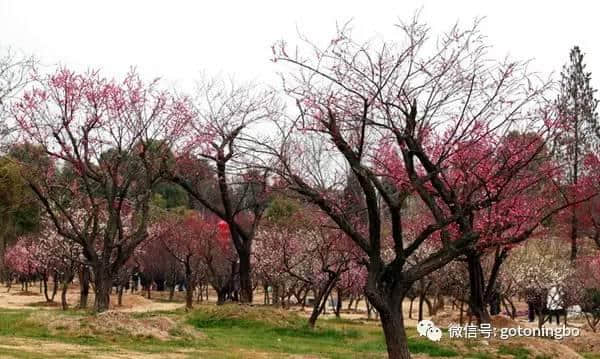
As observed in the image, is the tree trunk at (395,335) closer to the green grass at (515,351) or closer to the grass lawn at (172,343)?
the grass lawn at (172,343)

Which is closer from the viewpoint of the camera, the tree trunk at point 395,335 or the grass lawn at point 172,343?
the tree trunk at point 395,335

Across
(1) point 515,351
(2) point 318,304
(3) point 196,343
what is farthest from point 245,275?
(1) point 515,351

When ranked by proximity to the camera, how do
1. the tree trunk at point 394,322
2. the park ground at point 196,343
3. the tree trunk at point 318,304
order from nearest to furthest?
the tree trunk at point 394,322, the park ground at point 196,343, the tree trunk at point 318,304

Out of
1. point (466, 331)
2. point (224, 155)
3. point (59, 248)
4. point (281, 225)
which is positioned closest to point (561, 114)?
point (466, 331)

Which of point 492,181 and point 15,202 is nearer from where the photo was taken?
point 492,181


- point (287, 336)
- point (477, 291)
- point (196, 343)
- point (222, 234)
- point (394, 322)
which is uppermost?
point (222, 234)

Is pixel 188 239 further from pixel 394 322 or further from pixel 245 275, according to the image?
pixel 394 322

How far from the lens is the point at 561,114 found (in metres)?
11.1

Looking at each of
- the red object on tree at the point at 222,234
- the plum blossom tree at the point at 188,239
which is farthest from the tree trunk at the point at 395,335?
the red object on tree at the point at 222,234

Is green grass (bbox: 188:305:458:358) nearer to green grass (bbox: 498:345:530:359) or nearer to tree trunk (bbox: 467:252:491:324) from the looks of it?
green grass (bbox: 498:345:530:359)

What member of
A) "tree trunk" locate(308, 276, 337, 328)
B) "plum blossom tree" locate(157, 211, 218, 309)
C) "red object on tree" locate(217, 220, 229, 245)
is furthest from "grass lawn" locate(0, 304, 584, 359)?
"red object on tree" locate(217, 220, 229, 245)

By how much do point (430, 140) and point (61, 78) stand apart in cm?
916

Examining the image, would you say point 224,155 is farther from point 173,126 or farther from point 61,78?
point 61,78

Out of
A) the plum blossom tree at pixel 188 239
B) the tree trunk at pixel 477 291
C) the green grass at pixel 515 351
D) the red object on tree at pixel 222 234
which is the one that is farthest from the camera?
the red object on tree at pixel 222 234
